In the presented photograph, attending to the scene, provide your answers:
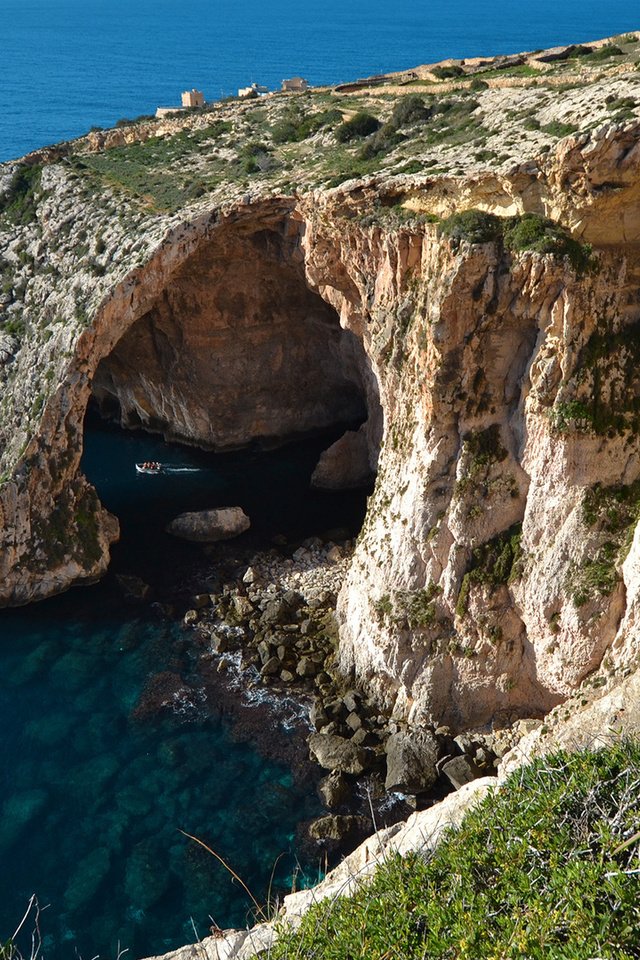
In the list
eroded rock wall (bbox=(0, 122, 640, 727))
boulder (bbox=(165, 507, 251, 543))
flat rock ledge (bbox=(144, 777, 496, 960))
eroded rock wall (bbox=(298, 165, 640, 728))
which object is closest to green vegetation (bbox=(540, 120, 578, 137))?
eroded rock wall (bbox=(0, 122, 640, 727))

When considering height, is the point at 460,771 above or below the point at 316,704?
below

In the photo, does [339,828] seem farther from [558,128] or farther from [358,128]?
[358,128]

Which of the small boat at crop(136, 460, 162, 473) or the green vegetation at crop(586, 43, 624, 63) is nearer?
the green vegetation at crop(586, 43, 624, 63)

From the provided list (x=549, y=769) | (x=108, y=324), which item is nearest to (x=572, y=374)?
(x=549, y=769)

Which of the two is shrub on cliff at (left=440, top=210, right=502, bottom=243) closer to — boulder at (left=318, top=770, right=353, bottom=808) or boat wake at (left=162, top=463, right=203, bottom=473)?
boulder at (left=318, top=770, right=353, bottom=808)

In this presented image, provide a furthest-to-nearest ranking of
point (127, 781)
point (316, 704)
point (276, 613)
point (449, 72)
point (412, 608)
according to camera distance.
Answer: point (449, 72) < point (276, 613) < point (316, 704) < point (412, 608) < point (127, 781)


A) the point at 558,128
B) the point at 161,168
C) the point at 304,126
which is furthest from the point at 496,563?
the point at 161,168

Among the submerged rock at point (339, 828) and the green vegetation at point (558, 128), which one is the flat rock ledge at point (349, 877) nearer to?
the submerged rock at point (339, 828)

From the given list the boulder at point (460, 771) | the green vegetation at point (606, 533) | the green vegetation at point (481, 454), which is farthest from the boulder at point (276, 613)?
the green vegetation at point (606, 533)
